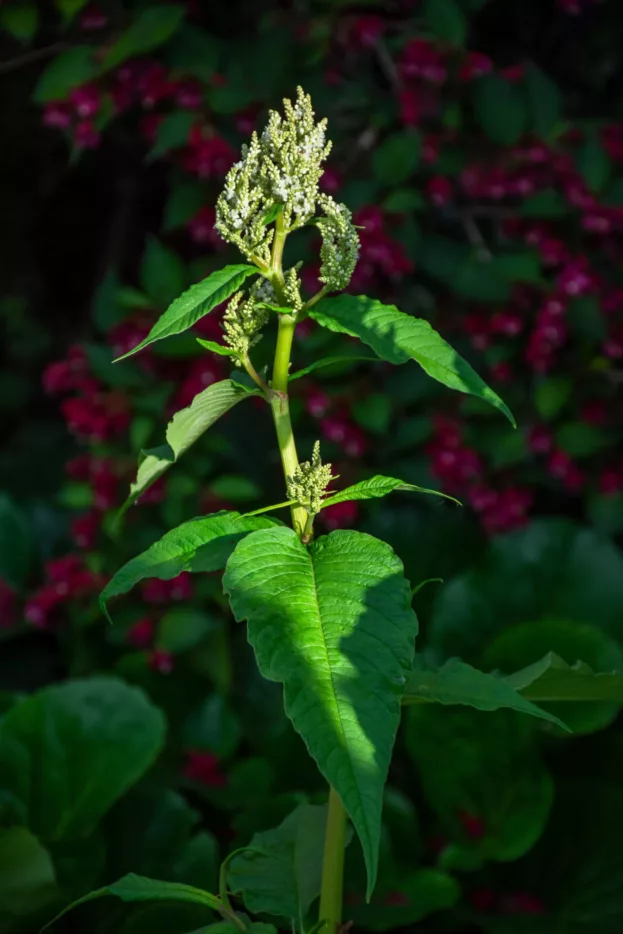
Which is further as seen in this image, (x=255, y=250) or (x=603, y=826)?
(x=603, y=826)

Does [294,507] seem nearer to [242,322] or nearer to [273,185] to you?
[242,322]

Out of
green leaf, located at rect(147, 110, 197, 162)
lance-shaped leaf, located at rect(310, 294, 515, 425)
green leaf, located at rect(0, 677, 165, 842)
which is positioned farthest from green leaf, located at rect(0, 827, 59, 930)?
green leaf, located at rect(147, 110, 197, 162)

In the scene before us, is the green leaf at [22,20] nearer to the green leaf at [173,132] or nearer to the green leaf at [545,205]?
the green leaf at [173,132]

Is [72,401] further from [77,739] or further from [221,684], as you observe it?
[77,739]

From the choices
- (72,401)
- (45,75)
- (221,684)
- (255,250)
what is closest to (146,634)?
(221,684)

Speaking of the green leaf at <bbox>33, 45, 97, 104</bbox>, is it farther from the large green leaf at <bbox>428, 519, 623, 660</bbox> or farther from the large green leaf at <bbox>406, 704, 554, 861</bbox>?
the large green leaf at <bbox>406, 704, 554, 861</bbox>

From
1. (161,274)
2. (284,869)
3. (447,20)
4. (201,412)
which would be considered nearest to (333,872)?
(284,869)

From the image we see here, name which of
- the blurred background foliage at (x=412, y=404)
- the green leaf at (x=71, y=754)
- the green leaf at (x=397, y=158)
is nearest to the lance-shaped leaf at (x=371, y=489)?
the green leaf at (x=71, y=754)
